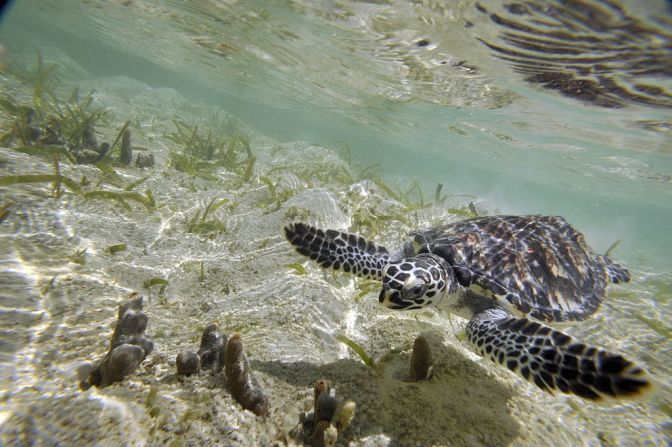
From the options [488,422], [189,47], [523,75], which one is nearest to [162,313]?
[488,422]

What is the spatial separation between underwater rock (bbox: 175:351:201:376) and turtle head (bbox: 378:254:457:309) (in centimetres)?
160

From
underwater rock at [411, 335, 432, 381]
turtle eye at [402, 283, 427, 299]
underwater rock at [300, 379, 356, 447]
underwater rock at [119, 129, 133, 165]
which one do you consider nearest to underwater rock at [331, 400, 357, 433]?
underwater rock at [300, 379, 356, 447]

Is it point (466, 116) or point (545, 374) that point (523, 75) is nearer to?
point (466, 116)

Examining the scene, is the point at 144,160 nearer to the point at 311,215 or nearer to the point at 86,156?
the point at 86,156

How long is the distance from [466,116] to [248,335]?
17.9 meters

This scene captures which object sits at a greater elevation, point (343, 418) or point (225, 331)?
Result: point (343, 418)

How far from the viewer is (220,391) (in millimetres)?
2184

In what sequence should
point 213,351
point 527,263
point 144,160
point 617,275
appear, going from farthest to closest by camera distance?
point 144,160 < point 617,275 < point 527,263 < point 213,351

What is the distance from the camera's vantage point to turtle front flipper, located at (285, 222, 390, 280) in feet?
11.2

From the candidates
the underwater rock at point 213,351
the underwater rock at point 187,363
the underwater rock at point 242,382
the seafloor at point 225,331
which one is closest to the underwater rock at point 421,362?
the seafloor at point 225,331

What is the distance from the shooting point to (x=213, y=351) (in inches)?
94.7

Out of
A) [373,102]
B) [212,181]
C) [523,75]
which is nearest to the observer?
[212,181]

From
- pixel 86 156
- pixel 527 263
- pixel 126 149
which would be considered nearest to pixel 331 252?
pixel 527 263

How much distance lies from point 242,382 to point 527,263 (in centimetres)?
347
